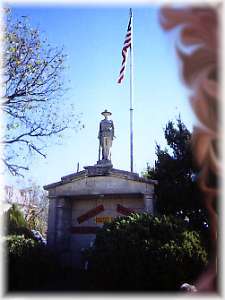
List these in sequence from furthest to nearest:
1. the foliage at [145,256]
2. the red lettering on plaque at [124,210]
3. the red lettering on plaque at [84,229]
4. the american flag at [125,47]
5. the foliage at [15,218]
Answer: the foliage at [15,218]
the american flag at [125,47]
the red lettering on plaque at [84,229]
the red lettering on plaque at [124,210]
the foliage at [145,256]

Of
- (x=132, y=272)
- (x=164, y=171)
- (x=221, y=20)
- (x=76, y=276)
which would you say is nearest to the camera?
(x=221, y=20)

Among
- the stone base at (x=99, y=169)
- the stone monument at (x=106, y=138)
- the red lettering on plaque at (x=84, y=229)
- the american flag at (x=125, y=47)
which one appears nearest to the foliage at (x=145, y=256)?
the stone base at (x=99, y=169)

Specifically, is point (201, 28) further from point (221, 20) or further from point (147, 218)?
point (147, 218)

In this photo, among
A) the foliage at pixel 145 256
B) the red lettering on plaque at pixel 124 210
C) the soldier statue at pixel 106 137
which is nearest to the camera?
the foliage at pixel 145 256

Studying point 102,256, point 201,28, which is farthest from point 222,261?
point 102,256

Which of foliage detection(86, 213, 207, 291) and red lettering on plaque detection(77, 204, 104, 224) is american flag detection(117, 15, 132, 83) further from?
foliage detection(86, 213, 207, 291)

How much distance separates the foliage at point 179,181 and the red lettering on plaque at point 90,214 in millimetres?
1846

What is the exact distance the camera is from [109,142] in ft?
38.5

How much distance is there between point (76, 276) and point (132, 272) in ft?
9.32

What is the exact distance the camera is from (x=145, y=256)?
7496mm

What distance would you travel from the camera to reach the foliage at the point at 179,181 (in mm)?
10477

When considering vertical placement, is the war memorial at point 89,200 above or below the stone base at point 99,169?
below

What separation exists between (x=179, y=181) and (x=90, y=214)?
9.98 feet

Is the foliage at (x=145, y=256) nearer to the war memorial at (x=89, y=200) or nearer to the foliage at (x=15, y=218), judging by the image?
the war memorial at (x=89, y=200)
